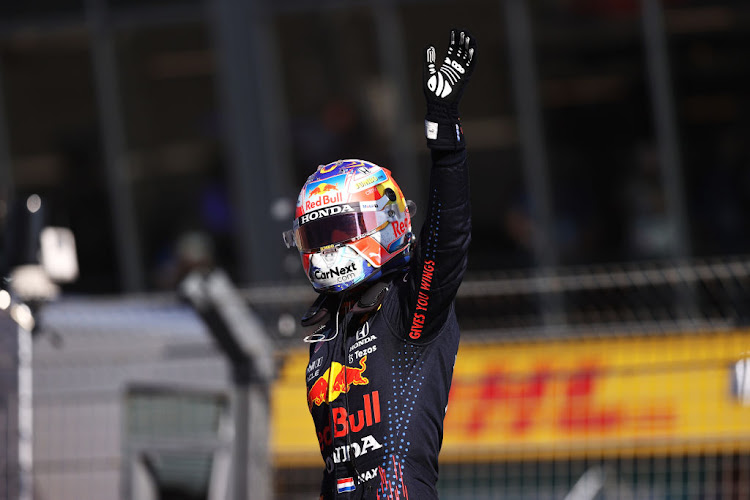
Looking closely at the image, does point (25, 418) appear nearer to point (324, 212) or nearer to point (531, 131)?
point (324, 212)

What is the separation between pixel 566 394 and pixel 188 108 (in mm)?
7490

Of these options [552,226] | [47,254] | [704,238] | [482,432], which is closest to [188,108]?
[552,226]

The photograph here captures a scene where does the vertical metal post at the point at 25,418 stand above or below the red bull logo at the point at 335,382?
below

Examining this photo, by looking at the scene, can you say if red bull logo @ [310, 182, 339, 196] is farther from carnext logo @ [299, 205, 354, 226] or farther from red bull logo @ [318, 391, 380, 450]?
red bull logo @ [318, 391, 380, 450]

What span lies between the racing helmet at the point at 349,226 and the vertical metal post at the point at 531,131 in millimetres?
8912

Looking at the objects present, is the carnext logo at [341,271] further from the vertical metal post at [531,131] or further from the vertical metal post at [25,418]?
the vertical metal post at [531,131]

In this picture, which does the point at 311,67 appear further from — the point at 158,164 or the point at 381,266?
the point at 381,266

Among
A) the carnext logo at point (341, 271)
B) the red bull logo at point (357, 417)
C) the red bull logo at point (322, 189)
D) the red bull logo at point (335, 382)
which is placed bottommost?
the red bull logo at point (357, 417)

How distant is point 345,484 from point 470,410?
15.9 ft

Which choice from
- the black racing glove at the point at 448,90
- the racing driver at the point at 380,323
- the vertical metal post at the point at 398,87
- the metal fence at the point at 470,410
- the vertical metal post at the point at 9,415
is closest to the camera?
the black racing glove at the point at 448,90

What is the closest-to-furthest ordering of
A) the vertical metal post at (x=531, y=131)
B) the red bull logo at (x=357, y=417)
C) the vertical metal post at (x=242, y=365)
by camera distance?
the red bull logo at (x=357, y=417)
the vertical metal post at (x=242, y=365)
the vertical metal post at (x=531, y=131)

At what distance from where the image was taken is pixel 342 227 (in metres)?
3.63

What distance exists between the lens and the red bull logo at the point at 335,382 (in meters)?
3.60

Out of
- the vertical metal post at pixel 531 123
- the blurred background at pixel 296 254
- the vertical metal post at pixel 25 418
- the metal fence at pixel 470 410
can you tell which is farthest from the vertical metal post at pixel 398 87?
the vertical metal post at pixel 25 418
